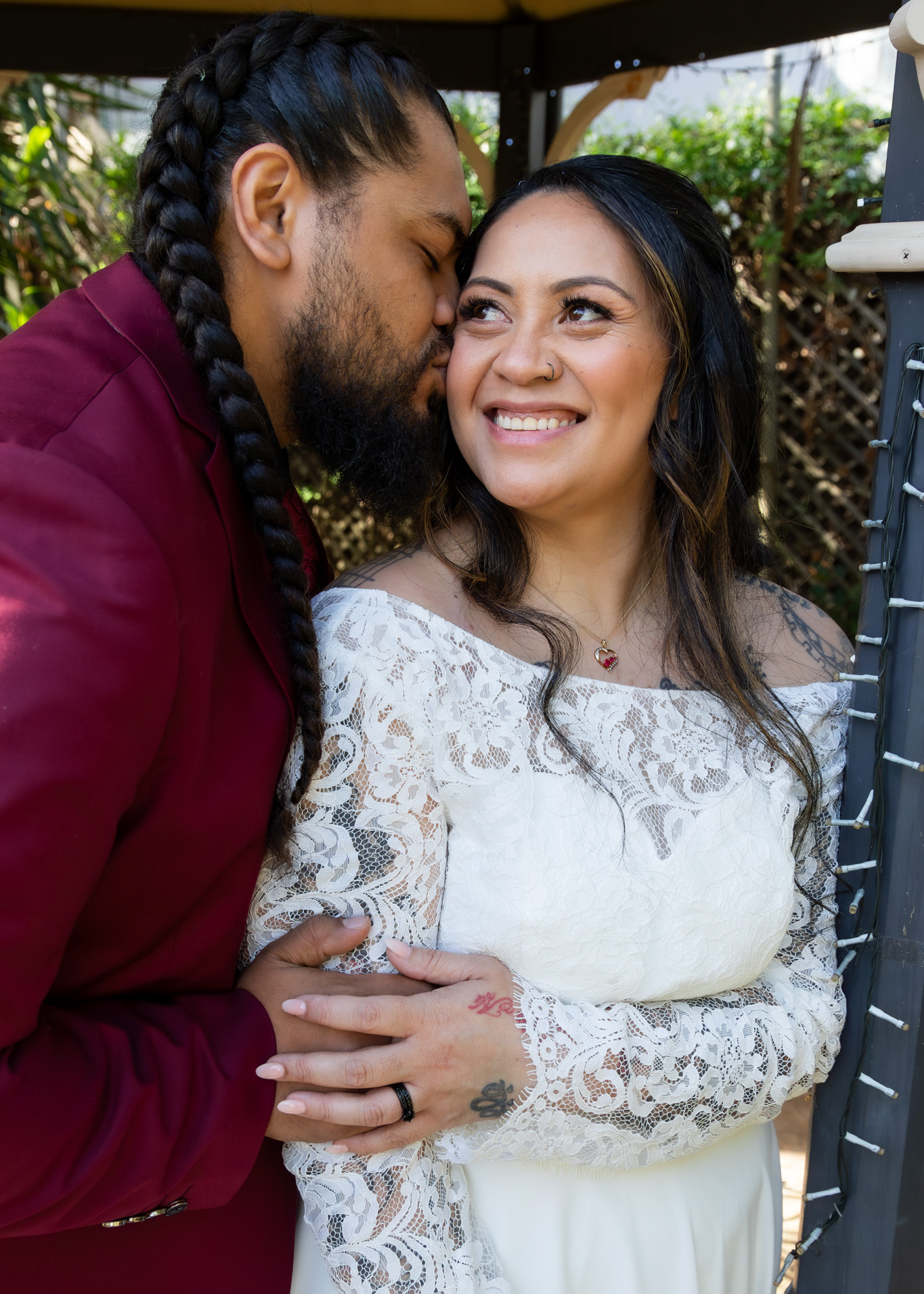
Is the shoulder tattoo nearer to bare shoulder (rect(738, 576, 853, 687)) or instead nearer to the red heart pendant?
bare shoulder (rect(738, 576, 853, 687))

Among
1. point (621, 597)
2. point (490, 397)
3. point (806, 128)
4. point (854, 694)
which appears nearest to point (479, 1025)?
point (854, 694)

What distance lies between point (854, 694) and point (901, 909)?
28cm

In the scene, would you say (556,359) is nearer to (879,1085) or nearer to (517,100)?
(879,1085)

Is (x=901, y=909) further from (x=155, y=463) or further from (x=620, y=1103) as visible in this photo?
(x=155, y=463)

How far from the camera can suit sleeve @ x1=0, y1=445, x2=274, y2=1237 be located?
0.99m

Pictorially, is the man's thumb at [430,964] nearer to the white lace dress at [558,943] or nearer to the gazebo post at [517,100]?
the white lace dress at [558,943]

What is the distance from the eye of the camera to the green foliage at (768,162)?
18.7 ft

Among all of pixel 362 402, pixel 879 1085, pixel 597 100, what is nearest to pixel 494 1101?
pixel 879 1085

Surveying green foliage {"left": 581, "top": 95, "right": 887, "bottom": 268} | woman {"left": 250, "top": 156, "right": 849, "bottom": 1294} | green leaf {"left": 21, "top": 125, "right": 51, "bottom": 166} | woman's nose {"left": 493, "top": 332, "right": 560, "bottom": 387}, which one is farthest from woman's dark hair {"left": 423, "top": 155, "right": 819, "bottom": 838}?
green foliage {"left": 581, "top": 95, "right": 887, "bottom": 268}

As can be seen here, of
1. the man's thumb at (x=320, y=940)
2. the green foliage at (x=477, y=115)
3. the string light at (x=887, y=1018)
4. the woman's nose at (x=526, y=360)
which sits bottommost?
the string light at (x=887, y=1018)

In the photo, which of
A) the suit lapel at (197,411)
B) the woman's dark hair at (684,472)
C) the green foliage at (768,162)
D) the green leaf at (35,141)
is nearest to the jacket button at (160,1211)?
the suit lapel at (197,411)

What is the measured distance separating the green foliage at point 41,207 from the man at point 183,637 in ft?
9.33

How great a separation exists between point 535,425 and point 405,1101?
0.97 m

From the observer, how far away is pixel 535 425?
5.55 feet
